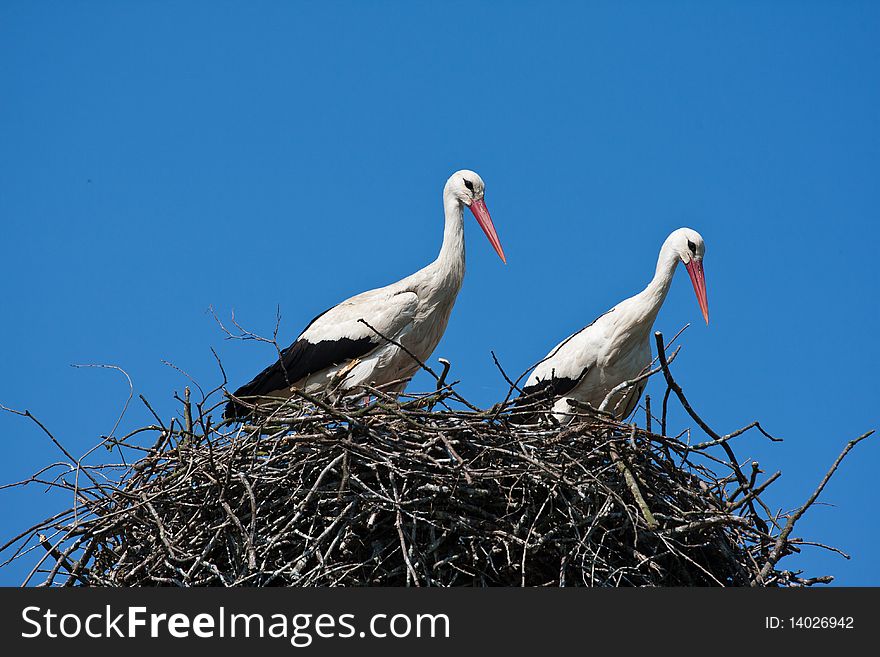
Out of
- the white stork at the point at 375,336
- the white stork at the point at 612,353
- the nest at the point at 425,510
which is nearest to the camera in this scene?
the nest at the point at 425,510

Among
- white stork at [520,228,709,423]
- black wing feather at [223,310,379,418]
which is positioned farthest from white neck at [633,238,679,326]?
black wing feather at [223,310,379,418]

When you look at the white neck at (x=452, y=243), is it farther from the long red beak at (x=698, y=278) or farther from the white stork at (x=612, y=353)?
the long red beak at (x=698, y=278)

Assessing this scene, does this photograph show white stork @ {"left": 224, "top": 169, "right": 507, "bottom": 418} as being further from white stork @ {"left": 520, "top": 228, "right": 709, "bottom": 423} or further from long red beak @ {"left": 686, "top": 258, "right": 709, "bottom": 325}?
long red beak @ {"left": 686, "top": 258, "right": 709, "bottom": 325}

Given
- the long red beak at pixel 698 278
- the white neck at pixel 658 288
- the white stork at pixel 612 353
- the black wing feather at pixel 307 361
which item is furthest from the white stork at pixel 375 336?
the long red beak at pixel 698 278

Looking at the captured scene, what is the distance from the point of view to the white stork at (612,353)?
730 centimetres

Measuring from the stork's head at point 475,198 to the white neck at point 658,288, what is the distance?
0.81 meters

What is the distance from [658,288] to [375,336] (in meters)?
1.66

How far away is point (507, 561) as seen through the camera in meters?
5.23

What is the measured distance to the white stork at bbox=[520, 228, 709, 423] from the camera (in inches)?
288

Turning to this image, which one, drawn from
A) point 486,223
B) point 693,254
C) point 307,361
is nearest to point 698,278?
point 693,254

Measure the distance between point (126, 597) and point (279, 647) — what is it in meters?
0.60

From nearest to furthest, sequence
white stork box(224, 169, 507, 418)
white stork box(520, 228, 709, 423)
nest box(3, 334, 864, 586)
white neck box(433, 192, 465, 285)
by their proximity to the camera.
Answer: nest box(3, 334, 864, 586), white stork box(224, 169, 507, 418), white neck box(433, 192, 465, 285), white stork box(520, 228, 709, 423)

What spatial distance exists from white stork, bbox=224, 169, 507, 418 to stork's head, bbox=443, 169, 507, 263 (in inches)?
9.7

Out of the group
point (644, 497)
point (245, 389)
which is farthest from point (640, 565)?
point (245, 389)
